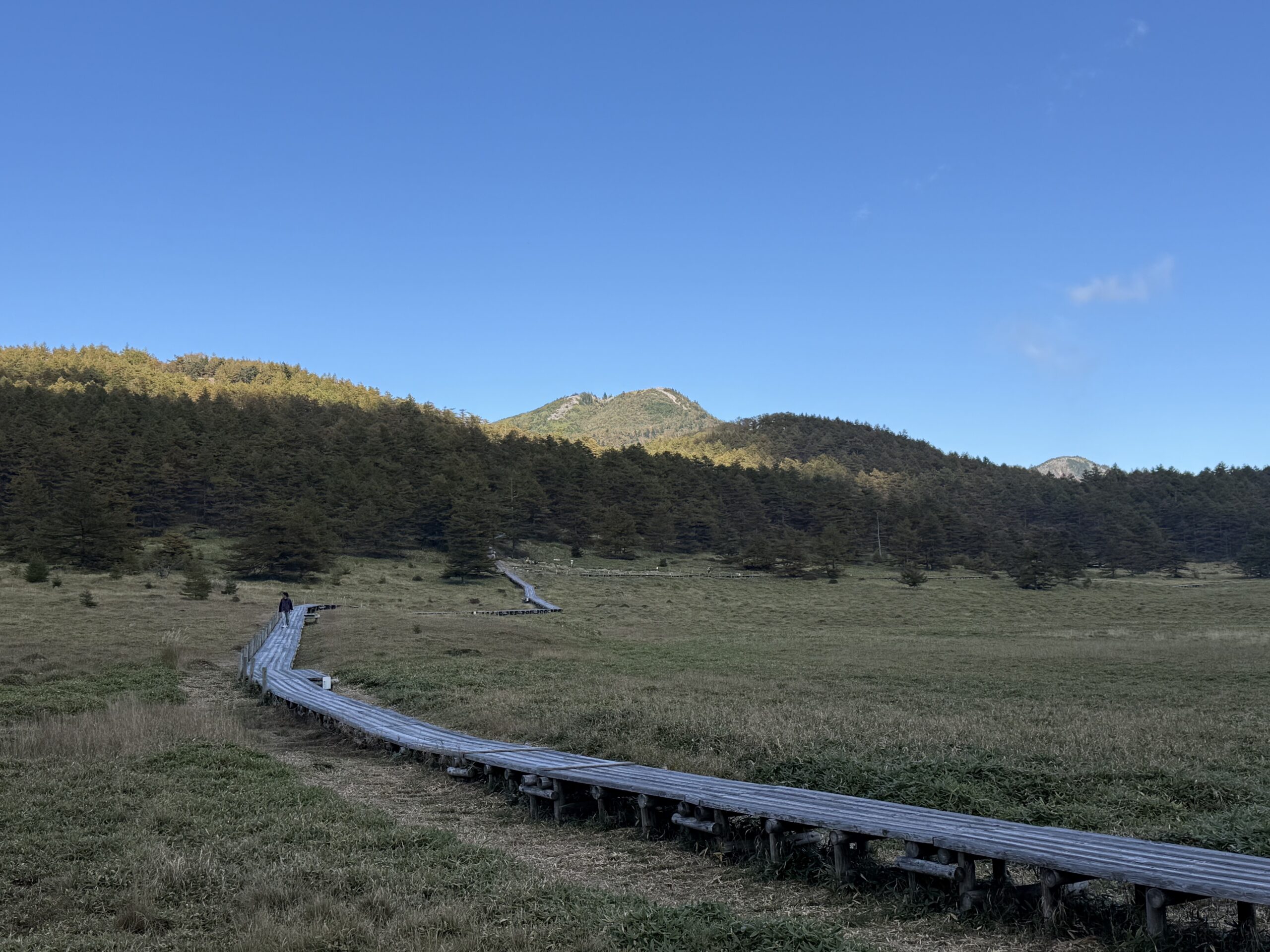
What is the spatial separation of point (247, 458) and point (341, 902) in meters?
85.1

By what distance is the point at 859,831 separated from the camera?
7.37 m

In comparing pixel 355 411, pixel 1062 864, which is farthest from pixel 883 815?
pixel 355 411

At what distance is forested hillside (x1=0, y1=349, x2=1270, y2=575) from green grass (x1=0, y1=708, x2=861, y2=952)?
53063mm

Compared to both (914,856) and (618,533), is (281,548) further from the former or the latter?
(914,856)

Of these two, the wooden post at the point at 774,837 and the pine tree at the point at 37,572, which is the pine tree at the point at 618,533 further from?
the wooden post at the point at 774,837

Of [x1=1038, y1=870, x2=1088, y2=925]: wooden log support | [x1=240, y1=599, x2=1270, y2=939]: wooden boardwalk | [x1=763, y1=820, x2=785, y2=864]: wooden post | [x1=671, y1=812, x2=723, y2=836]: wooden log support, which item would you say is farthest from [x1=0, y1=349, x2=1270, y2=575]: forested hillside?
[x1=1038, y1=870, x2=1088, y2=925]: wooden log support

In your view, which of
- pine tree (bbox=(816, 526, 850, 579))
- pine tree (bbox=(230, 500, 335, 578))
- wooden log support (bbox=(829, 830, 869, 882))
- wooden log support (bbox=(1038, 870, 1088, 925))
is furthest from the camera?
pine tree (bbox=(816, 526, 850, 579))

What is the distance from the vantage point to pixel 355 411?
426ft

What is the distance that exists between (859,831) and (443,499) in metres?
79.3

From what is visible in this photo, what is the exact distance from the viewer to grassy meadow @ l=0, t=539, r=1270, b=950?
643cm

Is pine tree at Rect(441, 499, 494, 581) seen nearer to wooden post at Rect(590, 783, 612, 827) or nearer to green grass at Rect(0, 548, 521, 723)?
green grass at Rect(0, 548, 521, 723)

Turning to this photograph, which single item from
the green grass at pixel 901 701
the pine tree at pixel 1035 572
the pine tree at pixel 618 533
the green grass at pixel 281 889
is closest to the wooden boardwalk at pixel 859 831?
the green grass at pixel 901 701

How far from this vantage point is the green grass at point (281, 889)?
593cm

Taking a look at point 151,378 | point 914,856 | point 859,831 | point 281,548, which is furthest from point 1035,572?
point 151,378
